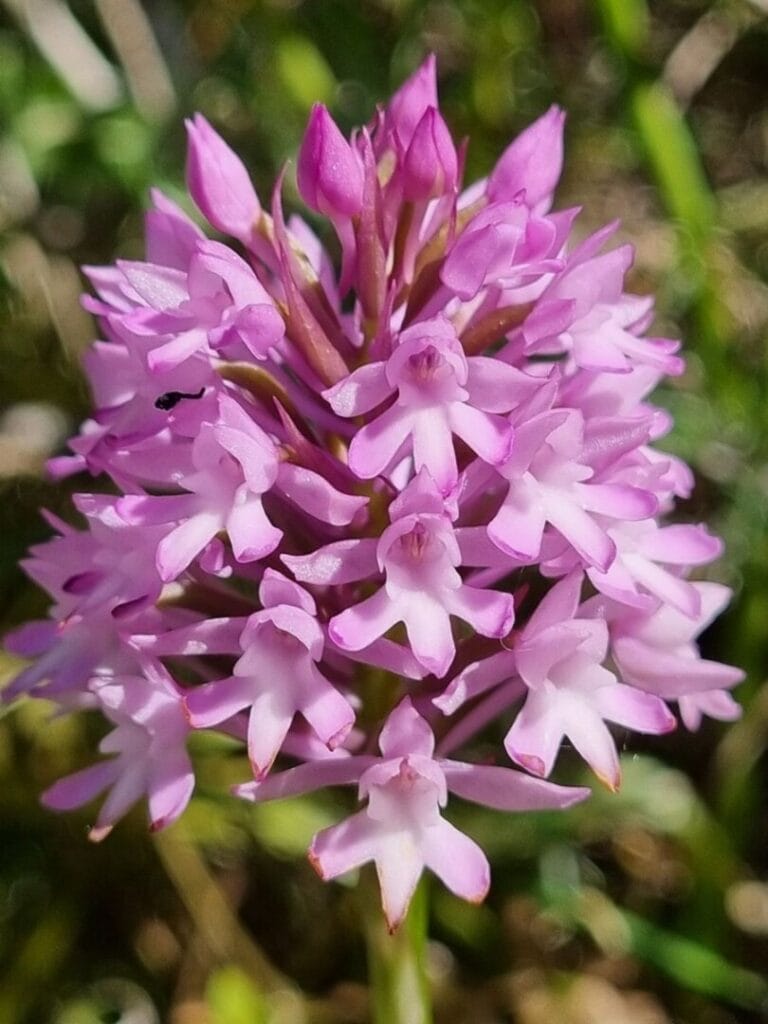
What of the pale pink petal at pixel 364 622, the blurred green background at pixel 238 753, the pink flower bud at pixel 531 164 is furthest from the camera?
the blurred green background at pixel 238 753

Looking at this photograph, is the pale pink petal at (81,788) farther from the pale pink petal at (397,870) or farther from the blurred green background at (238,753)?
the blurred green background at (238,753)

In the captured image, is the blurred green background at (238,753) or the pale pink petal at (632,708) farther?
the blurred green background at (238,753)

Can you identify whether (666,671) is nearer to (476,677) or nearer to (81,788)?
(476,677)

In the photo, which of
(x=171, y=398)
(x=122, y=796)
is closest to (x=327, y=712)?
(x=122, y=796)

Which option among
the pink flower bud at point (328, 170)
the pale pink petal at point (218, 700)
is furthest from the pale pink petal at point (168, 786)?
the pink flower bud at point (328, 170)

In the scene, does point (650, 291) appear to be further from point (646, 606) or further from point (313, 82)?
point (646, 606)
